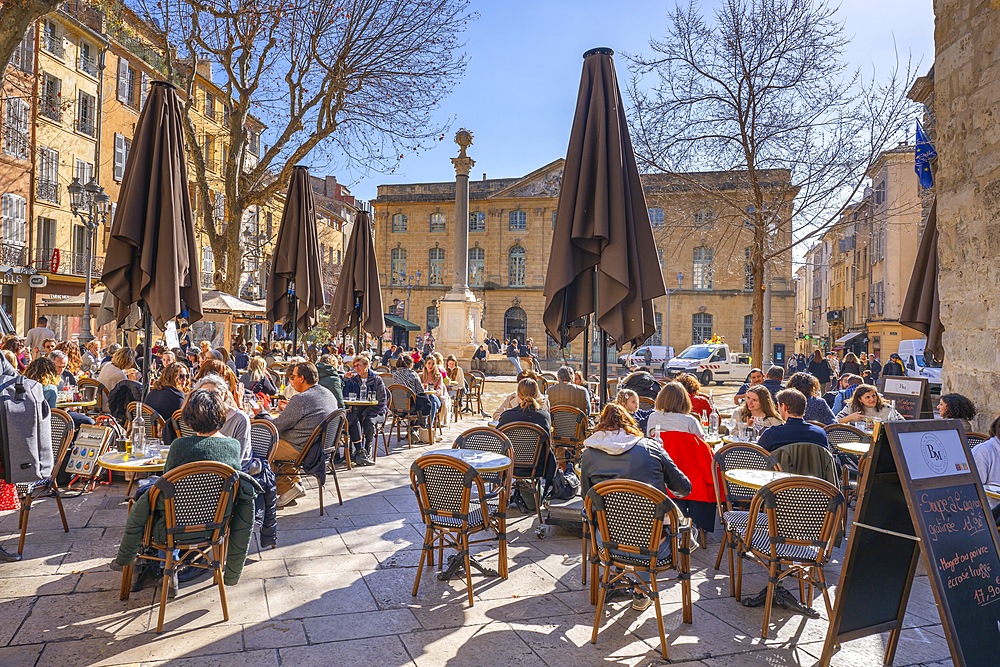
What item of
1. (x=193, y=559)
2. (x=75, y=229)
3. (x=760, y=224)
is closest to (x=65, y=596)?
(x=193, y=559)

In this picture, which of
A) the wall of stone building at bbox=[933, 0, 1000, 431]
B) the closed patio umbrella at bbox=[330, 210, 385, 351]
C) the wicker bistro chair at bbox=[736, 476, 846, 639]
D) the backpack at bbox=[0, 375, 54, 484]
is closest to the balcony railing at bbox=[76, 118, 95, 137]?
the closed patio umbrella at bbox=[330, 210, 385, 351]

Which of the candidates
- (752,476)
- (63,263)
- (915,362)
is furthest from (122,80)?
(752,476)

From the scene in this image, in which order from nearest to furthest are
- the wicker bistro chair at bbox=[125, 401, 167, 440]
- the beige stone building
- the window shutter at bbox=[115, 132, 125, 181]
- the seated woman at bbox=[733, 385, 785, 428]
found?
the seated woman at bbox=[733, 385, 785, 428]
the wicker bistro chair at bbox=[125, 401, 167, 440]
the window shutter at bbox=[115, 132, 125, 181]
the beige stone building

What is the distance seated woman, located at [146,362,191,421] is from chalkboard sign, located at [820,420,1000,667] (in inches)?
217

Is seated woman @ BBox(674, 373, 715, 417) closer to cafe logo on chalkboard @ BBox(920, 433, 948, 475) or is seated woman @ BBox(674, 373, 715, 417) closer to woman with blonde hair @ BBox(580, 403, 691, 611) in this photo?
woman with blonde hair @ BBox(580, 403, 691, 611)

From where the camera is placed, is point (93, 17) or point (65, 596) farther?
point (93, 17)

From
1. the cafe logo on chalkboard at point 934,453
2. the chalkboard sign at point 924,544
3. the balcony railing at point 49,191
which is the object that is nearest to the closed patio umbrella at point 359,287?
the chalkboard sign at point 924,544

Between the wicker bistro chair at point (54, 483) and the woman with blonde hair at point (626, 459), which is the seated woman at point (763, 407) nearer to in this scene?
the woman with blonde hair at point (626, 459)

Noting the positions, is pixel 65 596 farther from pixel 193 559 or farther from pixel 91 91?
pixel 91 91

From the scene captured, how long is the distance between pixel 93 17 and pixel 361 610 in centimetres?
2902

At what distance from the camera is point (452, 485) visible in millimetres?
4051

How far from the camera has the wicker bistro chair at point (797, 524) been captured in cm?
357

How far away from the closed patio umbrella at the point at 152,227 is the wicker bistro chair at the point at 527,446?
123 inches

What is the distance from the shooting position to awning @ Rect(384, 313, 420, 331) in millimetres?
39531
